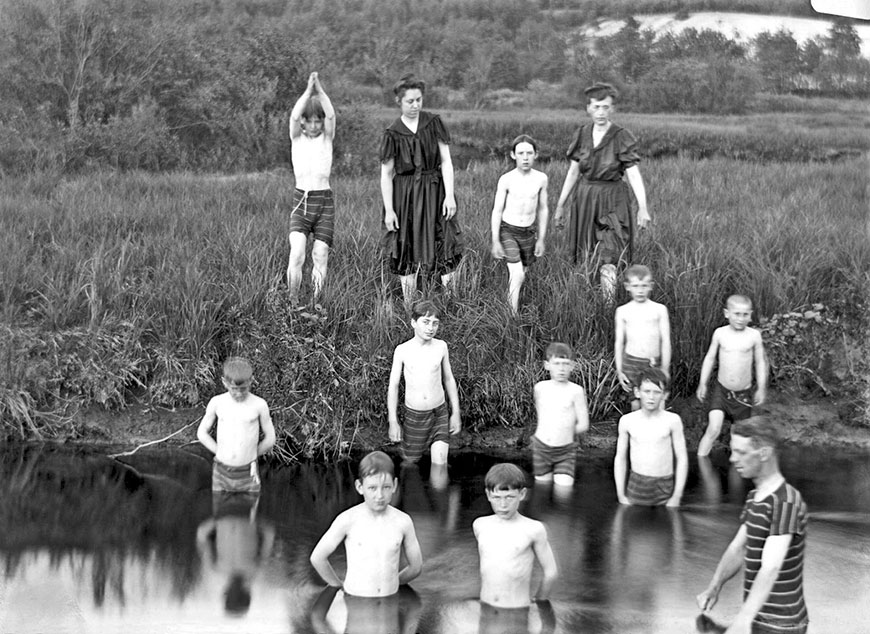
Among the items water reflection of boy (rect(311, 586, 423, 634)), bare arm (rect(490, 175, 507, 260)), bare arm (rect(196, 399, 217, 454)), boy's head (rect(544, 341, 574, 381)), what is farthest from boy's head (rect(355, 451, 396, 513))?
bare arm (rect(490, 175, 507, 260))

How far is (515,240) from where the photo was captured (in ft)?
26.2

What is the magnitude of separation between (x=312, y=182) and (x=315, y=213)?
228 millimetres

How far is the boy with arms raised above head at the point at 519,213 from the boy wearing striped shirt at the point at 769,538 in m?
3.73

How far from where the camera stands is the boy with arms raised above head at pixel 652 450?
20.8ft

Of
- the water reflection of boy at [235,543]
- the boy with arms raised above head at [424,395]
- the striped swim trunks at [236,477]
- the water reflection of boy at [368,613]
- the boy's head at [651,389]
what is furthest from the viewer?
the boy with arms raised above head at [424,395]

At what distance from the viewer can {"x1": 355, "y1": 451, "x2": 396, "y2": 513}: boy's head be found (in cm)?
497

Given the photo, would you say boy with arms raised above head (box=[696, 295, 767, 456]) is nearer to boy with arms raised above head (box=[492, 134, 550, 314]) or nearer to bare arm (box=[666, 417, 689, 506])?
bare arm (box=[666, 417, 689, 506])

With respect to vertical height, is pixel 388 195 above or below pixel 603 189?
below

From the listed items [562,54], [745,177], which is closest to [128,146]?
[562,54]

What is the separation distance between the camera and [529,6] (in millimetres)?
14609

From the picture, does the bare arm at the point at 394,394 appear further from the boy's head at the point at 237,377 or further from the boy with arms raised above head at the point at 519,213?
the boy with arms raised above head at the point at 519,213

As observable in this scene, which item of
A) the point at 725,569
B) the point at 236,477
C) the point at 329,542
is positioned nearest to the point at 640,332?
the point at 725,569

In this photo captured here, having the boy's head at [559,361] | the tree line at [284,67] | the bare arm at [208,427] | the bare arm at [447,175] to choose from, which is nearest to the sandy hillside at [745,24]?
the tree line at [284,67]

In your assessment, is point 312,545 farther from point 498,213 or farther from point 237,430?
point 498,213
